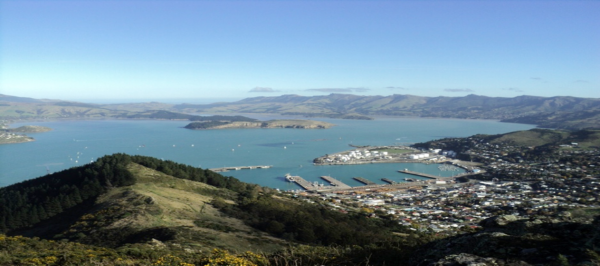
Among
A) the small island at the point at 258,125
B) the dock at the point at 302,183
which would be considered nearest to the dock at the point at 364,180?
the dock at the point at 302,183

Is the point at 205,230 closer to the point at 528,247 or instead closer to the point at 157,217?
the point at 157,217

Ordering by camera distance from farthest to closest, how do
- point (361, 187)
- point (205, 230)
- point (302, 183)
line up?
1. point (302, 183)
2. point (361, 187)
3. point (205, 230)

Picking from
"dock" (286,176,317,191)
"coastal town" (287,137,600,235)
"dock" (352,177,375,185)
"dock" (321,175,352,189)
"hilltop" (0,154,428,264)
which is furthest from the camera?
"dock" (352,177,375,185)

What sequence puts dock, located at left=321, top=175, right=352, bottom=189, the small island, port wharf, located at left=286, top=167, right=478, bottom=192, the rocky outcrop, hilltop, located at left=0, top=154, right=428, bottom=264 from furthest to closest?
the small island, dock, located at left=321, top=175, right=352, bottom=189, port wharf, located at left=286, top=167, right=478, bottom=192, hilltop, located at left=0, top=154, right=428, bottom=264, the rocky outcrop

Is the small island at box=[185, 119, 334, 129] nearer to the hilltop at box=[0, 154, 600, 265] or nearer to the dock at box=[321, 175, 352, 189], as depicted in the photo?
the dock at box=[321, 175, 352, 189]

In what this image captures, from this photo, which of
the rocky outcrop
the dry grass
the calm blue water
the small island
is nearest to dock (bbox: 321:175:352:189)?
the calm blue water

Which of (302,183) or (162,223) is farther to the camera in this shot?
(302,183)

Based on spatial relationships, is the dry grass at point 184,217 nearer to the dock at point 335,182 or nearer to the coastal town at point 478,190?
the coastal town at point 478,190

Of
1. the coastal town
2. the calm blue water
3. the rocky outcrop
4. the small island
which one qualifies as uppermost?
the rocky outcrop

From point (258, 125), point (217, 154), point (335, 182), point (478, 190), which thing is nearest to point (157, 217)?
point (335, 182)
